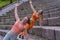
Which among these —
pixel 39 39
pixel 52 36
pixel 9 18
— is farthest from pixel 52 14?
pixel 9 18

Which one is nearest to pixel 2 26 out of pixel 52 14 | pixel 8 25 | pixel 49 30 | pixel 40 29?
pixel 8 25

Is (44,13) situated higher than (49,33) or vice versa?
(44,13)

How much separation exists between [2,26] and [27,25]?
840cm

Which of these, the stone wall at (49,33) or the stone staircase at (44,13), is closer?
the stone wall at (49,33)

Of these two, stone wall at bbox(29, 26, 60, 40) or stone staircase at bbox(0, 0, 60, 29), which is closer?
stone wall at bbox(29, 26, 60, 40)

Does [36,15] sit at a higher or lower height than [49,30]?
higher

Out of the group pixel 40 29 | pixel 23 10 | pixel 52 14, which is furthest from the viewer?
pixel 23 10

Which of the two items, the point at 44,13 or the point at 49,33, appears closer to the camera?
the point at 49,33

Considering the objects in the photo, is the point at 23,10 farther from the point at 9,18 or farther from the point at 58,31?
the point at 58,31

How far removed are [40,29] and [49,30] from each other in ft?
4.83

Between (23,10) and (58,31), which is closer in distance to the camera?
(58,31)

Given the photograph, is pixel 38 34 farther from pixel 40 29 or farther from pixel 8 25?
pixel 8 25

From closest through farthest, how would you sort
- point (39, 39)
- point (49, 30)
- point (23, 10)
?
point (49, 30) < point (39, 39) < point (23, 10)

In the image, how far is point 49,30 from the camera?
9172mm
